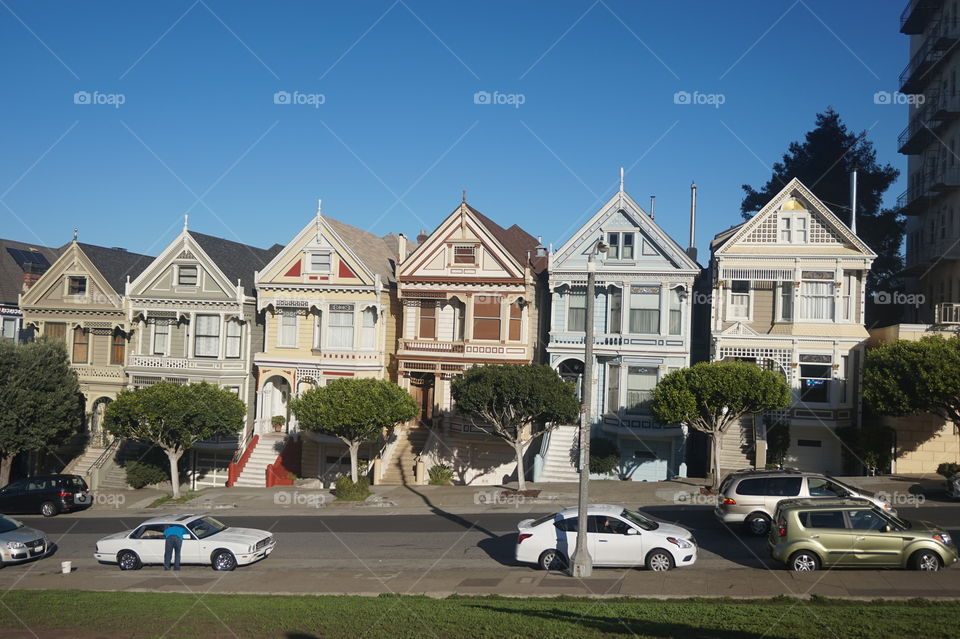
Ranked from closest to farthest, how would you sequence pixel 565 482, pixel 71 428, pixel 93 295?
1. pixel 565 482
2. pixel 71 428
3. pixel 93 295

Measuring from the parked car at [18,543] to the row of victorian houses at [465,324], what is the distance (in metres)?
13.7

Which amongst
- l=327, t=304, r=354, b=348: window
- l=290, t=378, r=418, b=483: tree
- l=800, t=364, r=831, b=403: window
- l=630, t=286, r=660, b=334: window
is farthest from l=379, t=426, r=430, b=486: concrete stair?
l=800, t=364, r=831, b=403: window

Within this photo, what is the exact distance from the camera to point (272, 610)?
1836cm

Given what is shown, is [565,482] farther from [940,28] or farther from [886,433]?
[940,28]

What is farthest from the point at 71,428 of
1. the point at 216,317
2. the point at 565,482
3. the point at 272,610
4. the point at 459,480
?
the point at 272,610

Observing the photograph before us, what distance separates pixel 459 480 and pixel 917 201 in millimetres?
25195

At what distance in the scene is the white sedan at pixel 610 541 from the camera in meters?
21.2

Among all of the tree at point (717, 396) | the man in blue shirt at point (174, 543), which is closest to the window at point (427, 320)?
the tree at point (717, 396)

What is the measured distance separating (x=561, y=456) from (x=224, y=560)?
17217mm

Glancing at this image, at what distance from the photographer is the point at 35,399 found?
39.9 meters

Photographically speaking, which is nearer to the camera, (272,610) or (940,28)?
(272,610)

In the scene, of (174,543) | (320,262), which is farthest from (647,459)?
(174,543)

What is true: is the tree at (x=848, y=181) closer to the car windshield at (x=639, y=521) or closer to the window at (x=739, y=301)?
the window at (x=739, y=301)

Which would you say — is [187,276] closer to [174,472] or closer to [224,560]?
[174,472]
